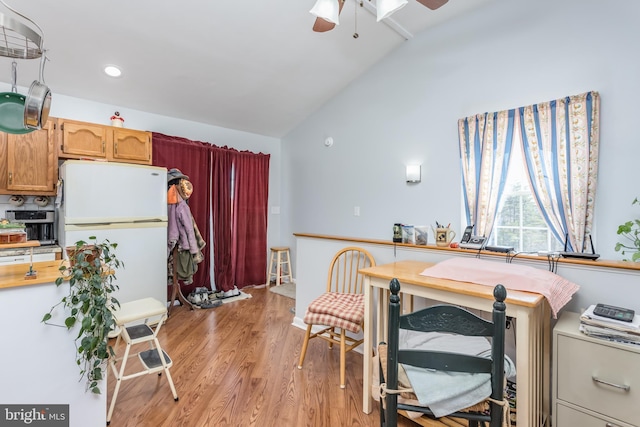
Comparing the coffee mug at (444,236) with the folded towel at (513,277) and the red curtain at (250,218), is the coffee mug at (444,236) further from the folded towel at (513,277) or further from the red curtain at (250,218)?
the red curtain at (250,218)

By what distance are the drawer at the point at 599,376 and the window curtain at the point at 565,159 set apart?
127 cm

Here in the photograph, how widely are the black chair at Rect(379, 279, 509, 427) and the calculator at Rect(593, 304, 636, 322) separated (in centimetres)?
74

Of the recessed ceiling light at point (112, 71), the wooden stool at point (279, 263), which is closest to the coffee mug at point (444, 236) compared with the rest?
the wooden stool at point (279, 263)

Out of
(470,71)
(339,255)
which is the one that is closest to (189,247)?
(339,255)

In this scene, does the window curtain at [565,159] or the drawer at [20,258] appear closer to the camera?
the window curtain at [565,159]

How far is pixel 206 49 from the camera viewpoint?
296 centimetres

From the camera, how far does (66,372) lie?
4.83 ft

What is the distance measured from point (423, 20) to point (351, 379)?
11.4ft

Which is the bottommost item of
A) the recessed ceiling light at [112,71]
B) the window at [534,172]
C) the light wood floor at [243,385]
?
the light wood floor at [243,385]

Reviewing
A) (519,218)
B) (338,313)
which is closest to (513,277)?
(338,313)

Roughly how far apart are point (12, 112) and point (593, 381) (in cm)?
306

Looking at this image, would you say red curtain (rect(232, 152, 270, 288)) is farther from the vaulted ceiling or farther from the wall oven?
the wall oven

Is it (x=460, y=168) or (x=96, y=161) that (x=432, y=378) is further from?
(x=96, y=161)

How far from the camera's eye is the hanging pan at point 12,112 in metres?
1.48
